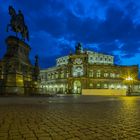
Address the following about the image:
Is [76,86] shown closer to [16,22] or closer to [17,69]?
[16,22]

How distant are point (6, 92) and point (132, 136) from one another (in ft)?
91.0

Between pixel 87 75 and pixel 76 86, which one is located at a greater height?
pixel 87 75

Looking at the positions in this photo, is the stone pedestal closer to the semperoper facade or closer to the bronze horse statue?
the bronze horse statue

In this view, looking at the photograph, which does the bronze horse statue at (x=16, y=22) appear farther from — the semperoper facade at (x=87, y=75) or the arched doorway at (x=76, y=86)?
the arched doorway at (x=76, y=86)

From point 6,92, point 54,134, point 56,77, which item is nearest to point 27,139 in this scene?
point 54,134

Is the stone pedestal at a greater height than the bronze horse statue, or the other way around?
the bronze horse statue

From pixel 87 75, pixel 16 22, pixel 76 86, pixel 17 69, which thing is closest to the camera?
pixel 17 69

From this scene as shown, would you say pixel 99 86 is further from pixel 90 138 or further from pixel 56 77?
pixel 90 138

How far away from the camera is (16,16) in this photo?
117 feet

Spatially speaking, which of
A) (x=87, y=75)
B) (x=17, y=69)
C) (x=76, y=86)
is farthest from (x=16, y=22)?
(x=87, y=75)

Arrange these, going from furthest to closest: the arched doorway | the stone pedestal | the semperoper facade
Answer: the semperoper facade → the arched doorway → the stone pedestal

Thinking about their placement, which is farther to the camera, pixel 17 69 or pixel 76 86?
pixel 76 86

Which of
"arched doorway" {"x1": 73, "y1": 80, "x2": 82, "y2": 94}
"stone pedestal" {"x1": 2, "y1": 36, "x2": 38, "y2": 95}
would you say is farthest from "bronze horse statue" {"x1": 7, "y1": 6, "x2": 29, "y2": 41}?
"arched doorway" {"x1": 73, "y1": 80, "x2": 82, "y2": 94}

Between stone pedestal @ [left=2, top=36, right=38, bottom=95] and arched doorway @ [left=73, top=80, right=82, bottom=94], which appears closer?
stone pedestal @ [left=2, top=36, right=38, bottom=95]
